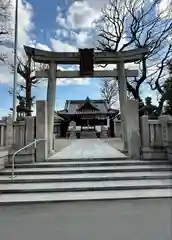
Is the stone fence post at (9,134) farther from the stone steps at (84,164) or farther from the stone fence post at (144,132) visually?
the stone fence post at (144,132)

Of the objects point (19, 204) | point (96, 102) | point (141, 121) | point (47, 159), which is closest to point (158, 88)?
point (141, 121)

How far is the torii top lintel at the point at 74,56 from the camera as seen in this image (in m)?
10.8

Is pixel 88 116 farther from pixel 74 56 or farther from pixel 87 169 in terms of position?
pixel 87 169

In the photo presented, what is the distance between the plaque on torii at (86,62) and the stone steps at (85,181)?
388 centimetres

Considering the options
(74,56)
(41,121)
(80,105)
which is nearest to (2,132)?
(41,121)

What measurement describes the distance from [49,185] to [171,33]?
17427 mm

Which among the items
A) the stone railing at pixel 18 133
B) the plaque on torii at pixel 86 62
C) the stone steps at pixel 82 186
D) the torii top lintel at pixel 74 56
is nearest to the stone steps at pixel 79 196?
the stone steps at pixel 82 186

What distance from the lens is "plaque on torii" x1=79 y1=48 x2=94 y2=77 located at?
1086cm

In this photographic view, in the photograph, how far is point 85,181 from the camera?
712 cm

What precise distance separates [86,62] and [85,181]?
214 inches

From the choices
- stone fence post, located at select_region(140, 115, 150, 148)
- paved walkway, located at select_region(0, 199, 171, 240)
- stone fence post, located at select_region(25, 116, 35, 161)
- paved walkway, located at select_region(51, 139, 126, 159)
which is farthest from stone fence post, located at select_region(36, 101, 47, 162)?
paved walkway, located at select_region(0, 199, 171, 240)

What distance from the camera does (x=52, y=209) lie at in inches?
211

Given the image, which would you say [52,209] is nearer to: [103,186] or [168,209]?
[103,186]

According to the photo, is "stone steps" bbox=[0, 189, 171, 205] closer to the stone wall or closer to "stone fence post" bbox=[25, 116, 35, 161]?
the stone wall
